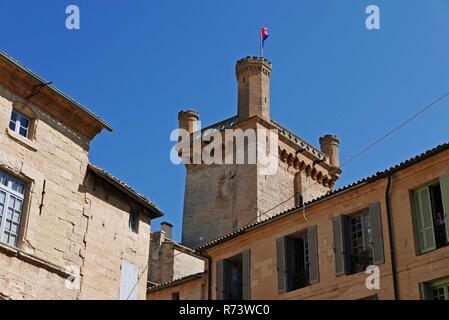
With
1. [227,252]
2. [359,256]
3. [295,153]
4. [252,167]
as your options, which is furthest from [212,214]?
[359,256]

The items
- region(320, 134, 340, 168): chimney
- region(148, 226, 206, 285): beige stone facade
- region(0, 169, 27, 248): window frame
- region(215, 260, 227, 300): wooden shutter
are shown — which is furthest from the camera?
region(320, 134, 340, 168): chimney

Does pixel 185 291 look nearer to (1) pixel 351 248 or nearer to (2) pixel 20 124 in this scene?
(1) pixel 351 248

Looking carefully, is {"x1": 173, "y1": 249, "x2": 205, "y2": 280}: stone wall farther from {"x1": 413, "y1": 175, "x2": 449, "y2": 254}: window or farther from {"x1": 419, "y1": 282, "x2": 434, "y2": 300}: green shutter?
{"x1": 419, "y1": 282, "x2": 434, "y2": 300}: green shutter

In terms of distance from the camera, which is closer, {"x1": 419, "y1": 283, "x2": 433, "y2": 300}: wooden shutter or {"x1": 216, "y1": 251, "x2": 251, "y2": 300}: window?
{"x1": 419, "y1": 283, "x2": 433, "y2": 300}: wooden shutter

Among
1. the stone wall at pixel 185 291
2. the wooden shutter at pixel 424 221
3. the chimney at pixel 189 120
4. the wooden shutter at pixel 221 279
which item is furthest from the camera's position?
the chimney at pixel 189 120

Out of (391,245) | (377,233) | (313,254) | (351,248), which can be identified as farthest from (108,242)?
(391,245)

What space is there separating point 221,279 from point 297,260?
2979mm

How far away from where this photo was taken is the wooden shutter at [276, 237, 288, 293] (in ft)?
71.9

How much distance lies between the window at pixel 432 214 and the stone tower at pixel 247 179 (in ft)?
62.7

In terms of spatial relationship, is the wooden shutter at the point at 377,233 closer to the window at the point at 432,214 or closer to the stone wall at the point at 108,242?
the window at the point at 432,214

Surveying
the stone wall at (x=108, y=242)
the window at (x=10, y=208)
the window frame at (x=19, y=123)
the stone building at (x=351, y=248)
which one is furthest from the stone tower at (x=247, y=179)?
the window at (x=10, y=208)

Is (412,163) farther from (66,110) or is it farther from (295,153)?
(295,153)

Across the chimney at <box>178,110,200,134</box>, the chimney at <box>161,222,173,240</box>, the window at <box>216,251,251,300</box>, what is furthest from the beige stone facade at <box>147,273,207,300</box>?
the chimney at <box>178,110,200,134</box>

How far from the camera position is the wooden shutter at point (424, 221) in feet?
61.9
